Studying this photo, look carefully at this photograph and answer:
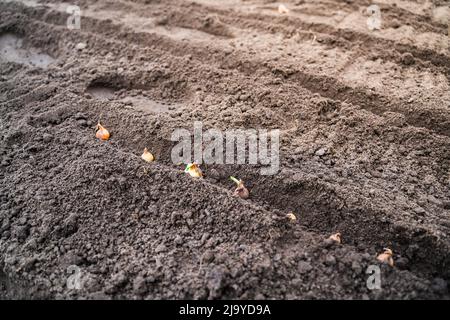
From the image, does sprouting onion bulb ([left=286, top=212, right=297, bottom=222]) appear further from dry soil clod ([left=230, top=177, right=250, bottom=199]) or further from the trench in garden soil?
dry soil clod ([left=230, top=177, right=250, bottom=199])

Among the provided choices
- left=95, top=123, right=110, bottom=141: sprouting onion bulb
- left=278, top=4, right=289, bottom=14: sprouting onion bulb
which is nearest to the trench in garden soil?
left=95, top=123, right=110, bottom=141: sprouting onion bulb

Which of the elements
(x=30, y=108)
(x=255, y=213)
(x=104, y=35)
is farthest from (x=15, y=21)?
(x=255, y=213)

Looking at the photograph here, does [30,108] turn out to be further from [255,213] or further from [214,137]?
[255,213]

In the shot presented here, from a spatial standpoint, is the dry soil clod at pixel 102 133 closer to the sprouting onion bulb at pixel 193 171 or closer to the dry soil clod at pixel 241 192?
the sprouting onion bulb at pixel 193 171

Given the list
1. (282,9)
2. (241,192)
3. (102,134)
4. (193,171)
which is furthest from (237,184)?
(282,9)

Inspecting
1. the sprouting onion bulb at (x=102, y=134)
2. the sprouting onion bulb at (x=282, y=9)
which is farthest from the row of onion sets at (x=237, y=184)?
the sprouting onion bulb at (x=282, y=9)
